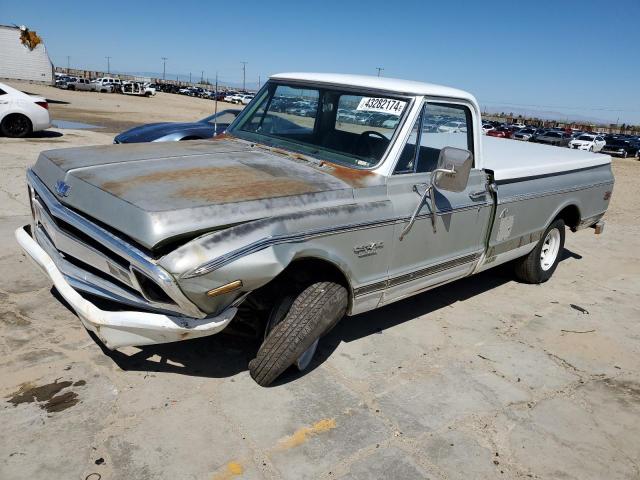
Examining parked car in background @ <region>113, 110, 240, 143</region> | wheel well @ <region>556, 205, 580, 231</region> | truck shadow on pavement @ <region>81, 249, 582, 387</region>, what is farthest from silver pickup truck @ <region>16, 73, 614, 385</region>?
parked car in background @ <region>113, 110, 240, 143</region>

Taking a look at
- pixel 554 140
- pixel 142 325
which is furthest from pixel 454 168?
pixel 554 140

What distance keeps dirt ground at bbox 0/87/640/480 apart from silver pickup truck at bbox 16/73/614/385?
0.39 metres

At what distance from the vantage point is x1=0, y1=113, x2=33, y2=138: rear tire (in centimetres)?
1221

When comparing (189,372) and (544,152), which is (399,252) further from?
(544,152)

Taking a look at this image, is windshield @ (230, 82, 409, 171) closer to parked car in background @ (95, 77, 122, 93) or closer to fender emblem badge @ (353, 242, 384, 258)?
fender emblem badge @ (353, 242, 384, 258)

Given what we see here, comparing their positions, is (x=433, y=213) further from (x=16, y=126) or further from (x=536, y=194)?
(x=16, y=126)

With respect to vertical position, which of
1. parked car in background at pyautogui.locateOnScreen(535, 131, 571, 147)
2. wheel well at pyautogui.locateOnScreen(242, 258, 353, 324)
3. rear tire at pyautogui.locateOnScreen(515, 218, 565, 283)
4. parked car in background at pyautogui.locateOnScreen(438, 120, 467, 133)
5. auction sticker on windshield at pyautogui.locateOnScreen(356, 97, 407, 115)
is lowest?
parked car in background at pyautogui.locateOnScreen(535, 131, 571, 147)

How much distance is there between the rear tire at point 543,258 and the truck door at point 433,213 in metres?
1.32

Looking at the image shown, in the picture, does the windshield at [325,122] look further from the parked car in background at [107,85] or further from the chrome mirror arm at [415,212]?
the parked car in background at [107,85]

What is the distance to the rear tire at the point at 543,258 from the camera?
5.47 metres

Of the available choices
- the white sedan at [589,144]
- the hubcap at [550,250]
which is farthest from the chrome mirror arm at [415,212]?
the white sedan at [589,144]

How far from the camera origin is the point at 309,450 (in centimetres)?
275

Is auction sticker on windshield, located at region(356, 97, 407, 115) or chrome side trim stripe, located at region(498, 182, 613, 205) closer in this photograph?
auction sticker on windshield, located at region(356, 97, 407, 115)

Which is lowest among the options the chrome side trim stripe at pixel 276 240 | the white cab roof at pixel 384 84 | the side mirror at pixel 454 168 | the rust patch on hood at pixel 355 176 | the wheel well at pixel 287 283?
the wheel well at pixel 287 283
